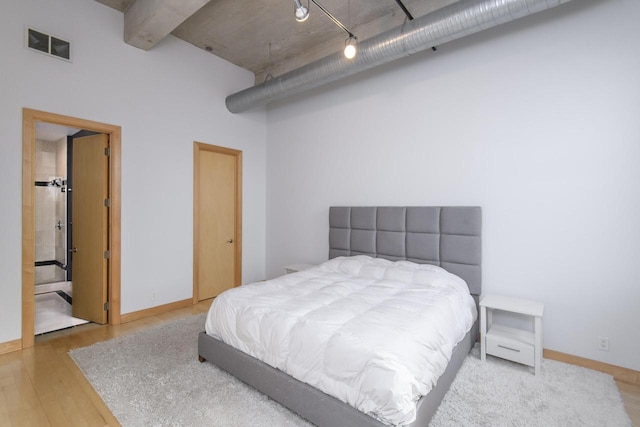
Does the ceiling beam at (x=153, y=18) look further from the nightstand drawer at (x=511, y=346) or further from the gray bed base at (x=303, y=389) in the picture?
the nightstand drawer at (x=511, y=346)

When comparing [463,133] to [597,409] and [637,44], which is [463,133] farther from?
[597,409]

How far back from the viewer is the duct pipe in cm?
247

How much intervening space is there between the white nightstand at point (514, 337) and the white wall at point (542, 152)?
11.8 inches

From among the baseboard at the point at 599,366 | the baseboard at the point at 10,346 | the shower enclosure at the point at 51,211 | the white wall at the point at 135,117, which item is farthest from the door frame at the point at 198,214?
the baseboard at the point at 599,366

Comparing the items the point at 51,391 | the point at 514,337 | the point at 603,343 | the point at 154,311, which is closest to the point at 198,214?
the point at 154,311

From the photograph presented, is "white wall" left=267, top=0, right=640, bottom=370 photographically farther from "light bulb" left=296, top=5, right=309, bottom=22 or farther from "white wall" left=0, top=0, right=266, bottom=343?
"white wall" left=0, top=0, right=266, bottom=343

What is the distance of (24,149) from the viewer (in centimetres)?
293

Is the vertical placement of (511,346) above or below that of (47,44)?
below

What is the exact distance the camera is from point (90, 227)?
3.75 meters

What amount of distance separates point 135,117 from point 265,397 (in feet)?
11.7

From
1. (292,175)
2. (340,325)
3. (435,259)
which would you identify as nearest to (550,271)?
(435,259)

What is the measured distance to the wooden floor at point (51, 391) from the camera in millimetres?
1982

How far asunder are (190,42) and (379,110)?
Result: 2854 millimetres

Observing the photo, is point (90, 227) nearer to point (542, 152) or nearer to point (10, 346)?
point (10, 346)
